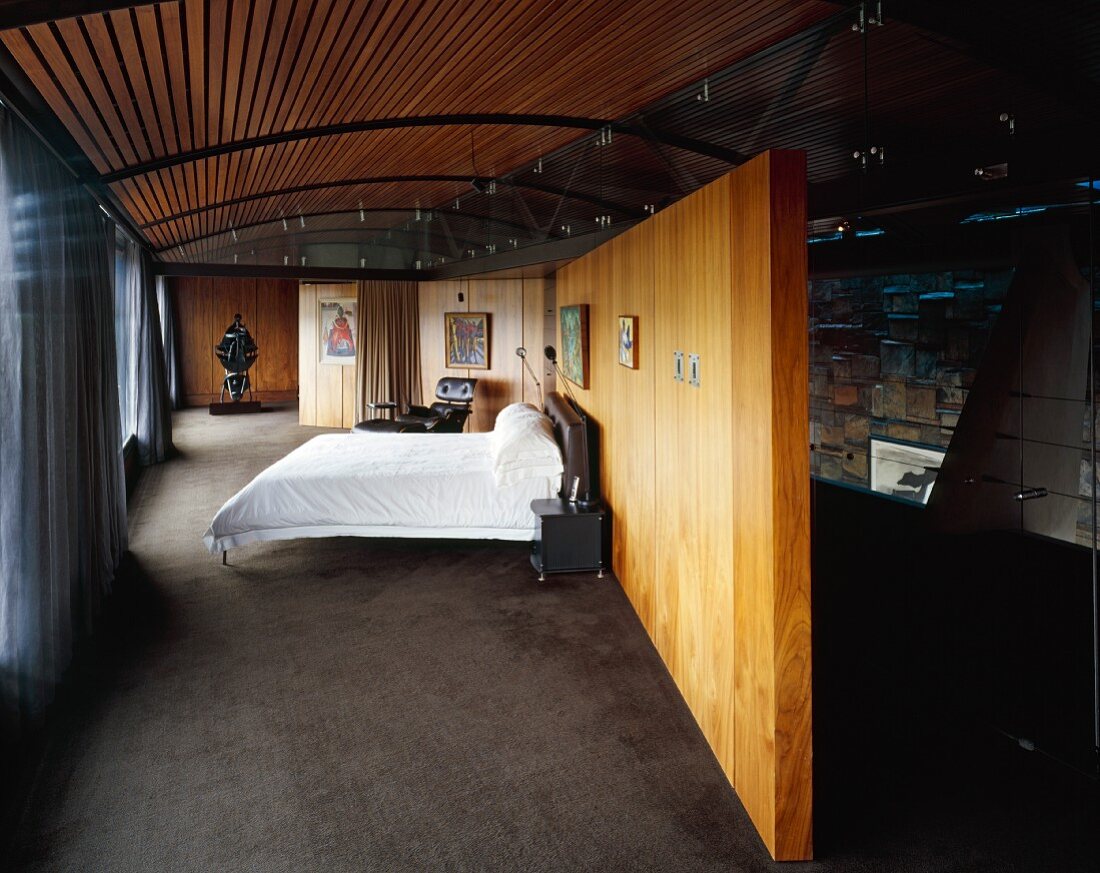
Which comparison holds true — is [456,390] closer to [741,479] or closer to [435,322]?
[435,322]

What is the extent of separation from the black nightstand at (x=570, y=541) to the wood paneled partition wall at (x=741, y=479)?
1.20 metres

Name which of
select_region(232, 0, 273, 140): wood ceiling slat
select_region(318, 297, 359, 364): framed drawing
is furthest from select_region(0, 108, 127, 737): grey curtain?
select_region(318, 297, 359, 364): framed drawing

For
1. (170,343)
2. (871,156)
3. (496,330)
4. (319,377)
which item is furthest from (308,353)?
(871,156)

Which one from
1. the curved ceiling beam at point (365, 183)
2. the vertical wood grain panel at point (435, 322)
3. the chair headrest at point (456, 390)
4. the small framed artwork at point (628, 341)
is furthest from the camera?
the vertical wood grain panel at point (435, 322)

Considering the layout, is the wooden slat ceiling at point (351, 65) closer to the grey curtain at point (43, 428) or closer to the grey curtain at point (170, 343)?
the grey curtain at point (43, 428)

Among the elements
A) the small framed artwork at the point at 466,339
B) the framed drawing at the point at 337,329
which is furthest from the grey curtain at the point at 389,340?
the small framed artwork at the point at 466,339

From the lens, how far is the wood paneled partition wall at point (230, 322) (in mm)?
15070

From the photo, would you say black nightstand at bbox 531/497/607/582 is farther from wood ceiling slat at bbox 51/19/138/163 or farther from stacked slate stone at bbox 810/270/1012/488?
wood ceiling slat at bbox 51/19/138/163

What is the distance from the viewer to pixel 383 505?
5.52m

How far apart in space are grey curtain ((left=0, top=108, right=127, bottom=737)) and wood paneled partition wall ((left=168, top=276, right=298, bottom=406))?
11.3m

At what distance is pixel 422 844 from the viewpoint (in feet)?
8.11

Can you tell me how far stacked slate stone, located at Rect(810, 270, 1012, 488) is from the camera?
10.5ft

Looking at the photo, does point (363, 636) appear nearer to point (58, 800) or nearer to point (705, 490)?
point (58, 800)

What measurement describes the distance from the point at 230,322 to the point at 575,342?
36.9 ft
